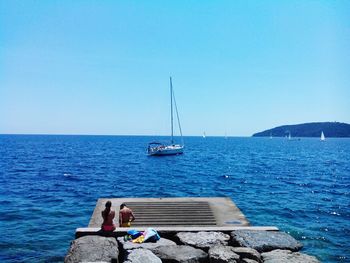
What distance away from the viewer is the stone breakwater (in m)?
7.55

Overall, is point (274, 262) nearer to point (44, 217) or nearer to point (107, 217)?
point (107, 217)

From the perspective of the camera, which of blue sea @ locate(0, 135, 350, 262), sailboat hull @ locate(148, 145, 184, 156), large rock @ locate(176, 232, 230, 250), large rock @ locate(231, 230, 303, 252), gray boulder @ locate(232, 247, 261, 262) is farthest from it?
sailboat hull @ locate(148, 145, 184, 156)

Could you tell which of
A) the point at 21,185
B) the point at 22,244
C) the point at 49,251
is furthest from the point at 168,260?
the point at 21,185

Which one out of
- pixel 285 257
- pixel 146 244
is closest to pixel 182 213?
pixel 146 244

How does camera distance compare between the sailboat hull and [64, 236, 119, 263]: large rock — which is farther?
the sailboat hull

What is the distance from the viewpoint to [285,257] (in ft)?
25.1

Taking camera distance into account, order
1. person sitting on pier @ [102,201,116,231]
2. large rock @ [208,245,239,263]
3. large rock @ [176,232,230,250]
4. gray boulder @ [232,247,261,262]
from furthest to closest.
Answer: person sitting on pier @ [102,201,116,231]
large rock @ [176,232,230,250]
gray boulder @ [232,247,261,262]
large rock @ [208,245,239,263]

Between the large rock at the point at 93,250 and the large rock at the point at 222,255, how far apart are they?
2.05m

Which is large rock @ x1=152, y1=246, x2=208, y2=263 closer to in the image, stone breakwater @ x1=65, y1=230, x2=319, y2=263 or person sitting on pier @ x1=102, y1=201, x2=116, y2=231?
stone breakwater @ x1=65, y1=230, x2=319, y2=263

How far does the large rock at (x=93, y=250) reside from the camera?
7426mm

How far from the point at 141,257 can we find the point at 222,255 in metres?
1.71

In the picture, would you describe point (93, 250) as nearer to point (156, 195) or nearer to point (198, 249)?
point (198, 249)

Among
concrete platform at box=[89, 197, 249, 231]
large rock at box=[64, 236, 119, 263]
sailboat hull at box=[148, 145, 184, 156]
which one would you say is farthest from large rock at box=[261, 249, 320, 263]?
sailboat hull at box=[148, 145, 184, 156]

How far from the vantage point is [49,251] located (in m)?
15.6
